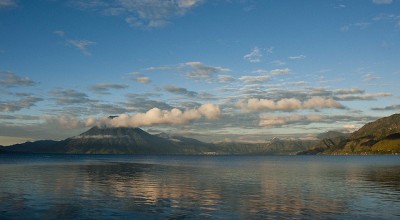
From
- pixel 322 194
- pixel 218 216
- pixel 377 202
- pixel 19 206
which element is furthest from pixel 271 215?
pixel 19 206

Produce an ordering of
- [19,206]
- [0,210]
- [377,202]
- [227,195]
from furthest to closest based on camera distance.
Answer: [227,195] → [377,202] → [19,206] → [0,210]

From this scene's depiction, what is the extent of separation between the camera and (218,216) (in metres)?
41.0

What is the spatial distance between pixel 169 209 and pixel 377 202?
97.0 feet

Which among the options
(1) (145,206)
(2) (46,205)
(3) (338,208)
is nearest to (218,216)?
(1) (145,206)

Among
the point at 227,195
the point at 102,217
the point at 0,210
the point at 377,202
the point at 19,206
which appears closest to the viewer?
the point at 102,217

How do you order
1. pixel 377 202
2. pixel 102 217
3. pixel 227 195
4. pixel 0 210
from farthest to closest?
pixel 227 195
pixel 377 202
pixel 0 210
pixel 102 217

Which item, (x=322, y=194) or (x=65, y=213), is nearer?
(x=65, y=213)

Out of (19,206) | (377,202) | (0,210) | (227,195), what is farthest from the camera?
(227,195)

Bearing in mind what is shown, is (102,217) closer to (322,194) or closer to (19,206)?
(19,206)

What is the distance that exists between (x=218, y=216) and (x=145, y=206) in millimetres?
11194

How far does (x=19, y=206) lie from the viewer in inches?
1837

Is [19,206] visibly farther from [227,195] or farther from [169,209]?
[227,195]

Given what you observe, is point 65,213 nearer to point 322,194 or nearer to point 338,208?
point 338,208

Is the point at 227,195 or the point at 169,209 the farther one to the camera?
the point at 227,195
